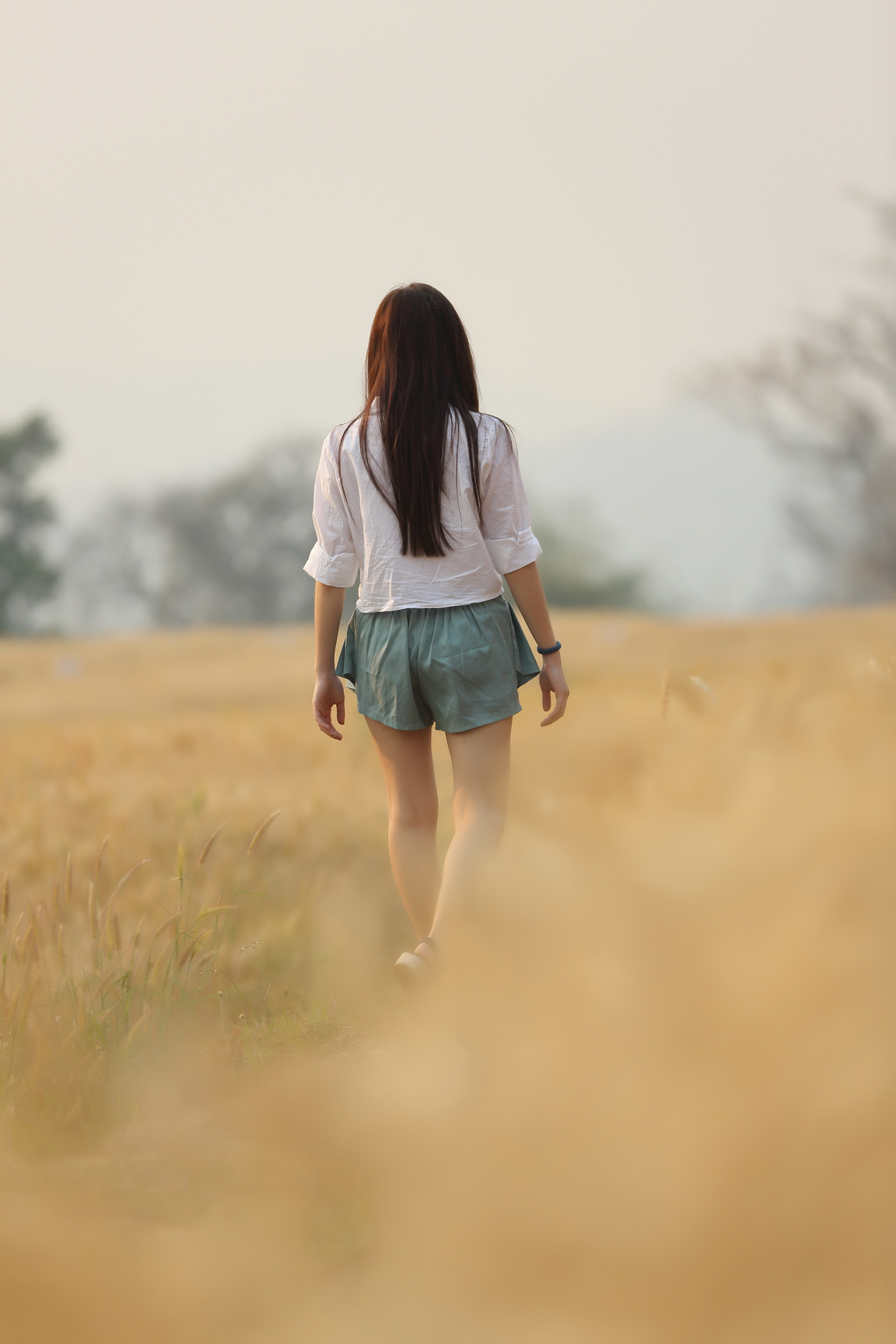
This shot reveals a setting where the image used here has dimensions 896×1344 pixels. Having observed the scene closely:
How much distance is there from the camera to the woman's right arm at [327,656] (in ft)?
7.23

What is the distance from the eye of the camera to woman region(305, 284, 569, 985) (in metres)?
2.06

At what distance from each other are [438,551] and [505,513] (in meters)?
0.15

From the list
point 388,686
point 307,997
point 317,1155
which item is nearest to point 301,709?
point 307,997

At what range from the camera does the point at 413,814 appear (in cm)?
222

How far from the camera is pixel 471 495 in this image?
2082 millimetres

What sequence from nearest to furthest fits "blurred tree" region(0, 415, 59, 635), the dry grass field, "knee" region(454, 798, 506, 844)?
the dry grass field, "knee" region(454, 798, 506, 844), "blurred tree" region(0, 415, 59, 635)

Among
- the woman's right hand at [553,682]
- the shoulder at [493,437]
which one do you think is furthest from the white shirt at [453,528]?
the woman's right hand at [553,682]

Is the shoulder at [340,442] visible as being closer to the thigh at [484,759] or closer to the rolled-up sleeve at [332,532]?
the rolled-up sleeve at [332,532]

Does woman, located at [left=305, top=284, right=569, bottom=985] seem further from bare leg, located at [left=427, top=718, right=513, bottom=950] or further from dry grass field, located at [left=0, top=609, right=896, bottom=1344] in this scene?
dry grass field, located at [left=0, top=609, right=896, bottom=1344]

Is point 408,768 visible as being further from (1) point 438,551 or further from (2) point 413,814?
(1) point 438,551

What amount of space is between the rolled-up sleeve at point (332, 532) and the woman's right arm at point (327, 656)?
31 mm

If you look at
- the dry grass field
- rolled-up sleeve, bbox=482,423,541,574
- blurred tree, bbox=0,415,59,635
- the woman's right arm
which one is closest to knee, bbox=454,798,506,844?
the woman's right arm

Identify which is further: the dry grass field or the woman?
the woman

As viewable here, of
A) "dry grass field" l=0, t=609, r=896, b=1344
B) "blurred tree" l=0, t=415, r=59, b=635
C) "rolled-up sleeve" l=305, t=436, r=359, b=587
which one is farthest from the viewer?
"blurred tree" l=0, t=415, r=59, b=635
